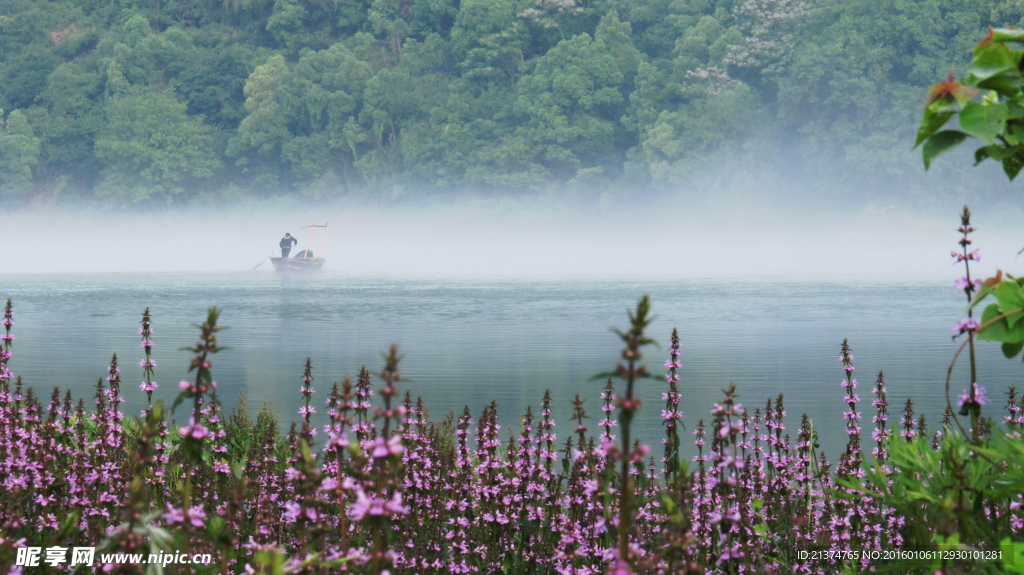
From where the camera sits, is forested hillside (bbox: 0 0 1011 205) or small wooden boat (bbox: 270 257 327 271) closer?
small wooden boat (bbox: 270 257 327 271)

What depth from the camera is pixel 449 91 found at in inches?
2707

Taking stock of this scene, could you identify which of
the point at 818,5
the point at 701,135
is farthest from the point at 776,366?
the point at 818,5

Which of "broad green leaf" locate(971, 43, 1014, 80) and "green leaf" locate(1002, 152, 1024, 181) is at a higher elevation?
"broad green leaf" locate(971, 43, 1014, 80)

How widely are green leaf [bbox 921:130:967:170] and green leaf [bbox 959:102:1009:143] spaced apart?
0.03 m

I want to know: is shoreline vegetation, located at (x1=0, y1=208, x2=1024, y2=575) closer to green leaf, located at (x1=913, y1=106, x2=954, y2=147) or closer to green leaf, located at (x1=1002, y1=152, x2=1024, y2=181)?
green leaf, located at (x1=1002, y1=152, x2=1024, y2=181)

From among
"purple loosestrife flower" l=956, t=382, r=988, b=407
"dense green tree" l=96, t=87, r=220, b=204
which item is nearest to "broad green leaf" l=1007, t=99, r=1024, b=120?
"purple loosestrife flower" l=956, t=382, r=988, b=407

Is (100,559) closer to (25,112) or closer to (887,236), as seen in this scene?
(887,236)

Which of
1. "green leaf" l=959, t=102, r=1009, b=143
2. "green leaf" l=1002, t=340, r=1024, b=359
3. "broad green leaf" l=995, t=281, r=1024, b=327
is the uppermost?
"green leaf" l=959, t=102, r=1009, b=143

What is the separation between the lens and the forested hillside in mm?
57938

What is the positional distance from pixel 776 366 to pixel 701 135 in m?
49.3

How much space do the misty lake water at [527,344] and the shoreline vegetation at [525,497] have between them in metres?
1.20

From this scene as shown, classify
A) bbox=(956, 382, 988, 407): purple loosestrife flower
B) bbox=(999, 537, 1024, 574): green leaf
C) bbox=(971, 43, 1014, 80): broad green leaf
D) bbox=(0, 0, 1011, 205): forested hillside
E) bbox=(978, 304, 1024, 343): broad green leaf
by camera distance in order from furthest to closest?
bbox=(0, 0, 1011, 205): forested hillside → bbox=(956, 382, 988, 407): purple loosestrife flower → bbox=(978, 304, 1024, 343): broad green leaf → bbox=(971, 43, 1014, 80): broad green leaf → bbox=(999, 537, 1024, 574): green leaf

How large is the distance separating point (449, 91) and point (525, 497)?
218 feet

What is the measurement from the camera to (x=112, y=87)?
2862 inches
